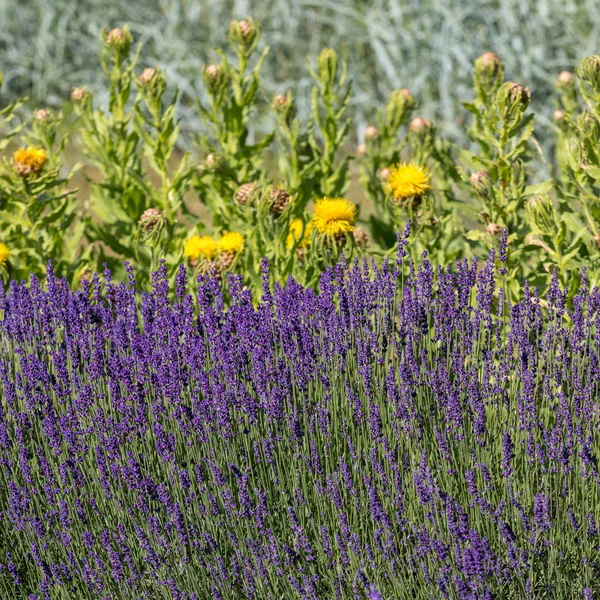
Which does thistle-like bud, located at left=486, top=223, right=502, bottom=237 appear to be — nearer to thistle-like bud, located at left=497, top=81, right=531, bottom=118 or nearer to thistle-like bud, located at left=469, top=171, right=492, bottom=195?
thistle-like bud, located at left=469, top=171, right=492, bottom=195

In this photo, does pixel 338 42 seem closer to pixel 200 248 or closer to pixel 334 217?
pixel 200 248

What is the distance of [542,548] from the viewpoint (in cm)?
255

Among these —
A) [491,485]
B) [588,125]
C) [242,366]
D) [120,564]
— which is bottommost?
[120,564]

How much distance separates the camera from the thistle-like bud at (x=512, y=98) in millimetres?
3902

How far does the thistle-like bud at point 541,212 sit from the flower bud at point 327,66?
164cm

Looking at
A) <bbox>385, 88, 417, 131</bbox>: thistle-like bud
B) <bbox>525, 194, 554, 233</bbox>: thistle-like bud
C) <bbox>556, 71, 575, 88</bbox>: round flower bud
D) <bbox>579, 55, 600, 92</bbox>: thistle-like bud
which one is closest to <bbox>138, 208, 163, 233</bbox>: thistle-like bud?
<bbox>525, 194, 554, 233</bbox>: thistle-like bud

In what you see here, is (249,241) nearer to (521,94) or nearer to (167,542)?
(521,94)

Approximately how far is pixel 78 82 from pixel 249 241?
18.5 feet

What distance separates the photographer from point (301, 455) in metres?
2.80

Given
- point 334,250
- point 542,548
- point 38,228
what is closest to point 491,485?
point 542,548

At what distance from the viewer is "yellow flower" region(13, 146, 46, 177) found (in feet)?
14.6

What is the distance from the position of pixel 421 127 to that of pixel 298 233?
0.93 meters

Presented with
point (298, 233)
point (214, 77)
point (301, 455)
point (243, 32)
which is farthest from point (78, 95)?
point (301, 455)

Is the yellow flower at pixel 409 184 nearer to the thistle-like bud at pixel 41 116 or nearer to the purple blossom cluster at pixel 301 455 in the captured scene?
the purple blossom cluster at pixel 301 455
